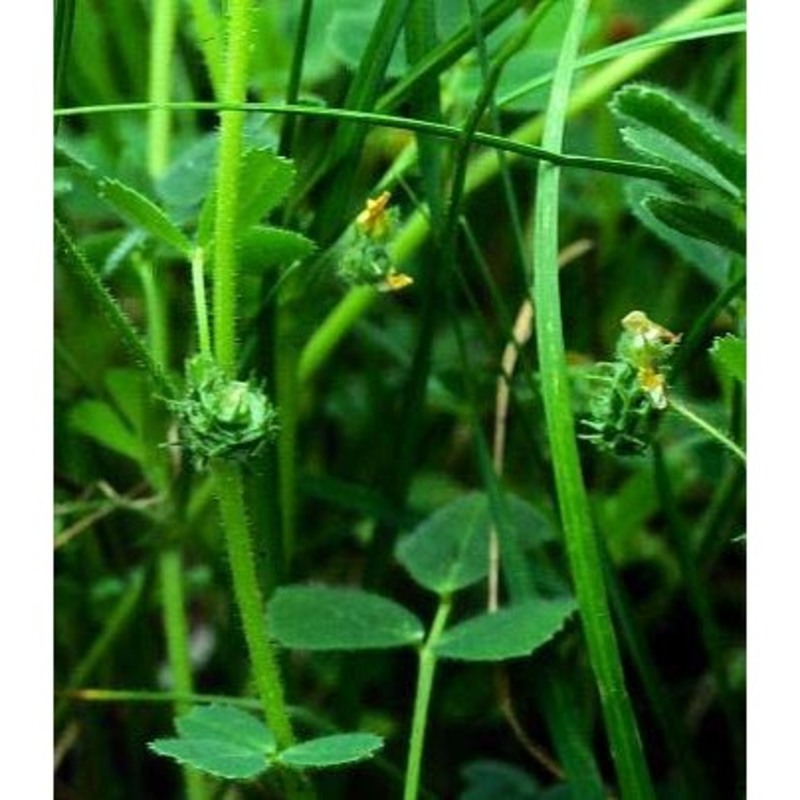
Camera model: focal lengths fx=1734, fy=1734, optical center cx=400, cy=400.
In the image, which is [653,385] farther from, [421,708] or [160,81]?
[160,81]

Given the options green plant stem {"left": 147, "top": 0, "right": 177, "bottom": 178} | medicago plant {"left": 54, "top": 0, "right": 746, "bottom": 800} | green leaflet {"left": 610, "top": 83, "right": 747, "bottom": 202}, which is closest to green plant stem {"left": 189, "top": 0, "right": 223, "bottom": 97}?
medicago plant {"left": 54, "top": 0, "right": 746, "bottom": 800}

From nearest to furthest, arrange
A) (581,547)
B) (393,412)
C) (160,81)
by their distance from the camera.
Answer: (581,547)
(160,81)
(393,412)

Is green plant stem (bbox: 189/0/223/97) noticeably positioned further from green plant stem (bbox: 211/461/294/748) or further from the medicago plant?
green plant stem (bbox: 211/461/294/748)

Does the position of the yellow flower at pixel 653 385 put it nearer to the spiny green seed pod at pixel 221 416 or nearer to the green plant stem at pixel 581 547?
the green plant stem at pixel 581 547

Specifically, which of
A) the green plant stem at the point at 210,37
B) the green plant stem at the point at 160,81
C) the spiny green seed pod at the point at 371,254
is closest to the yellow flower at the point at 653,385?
the spiny green seed pod at the point at 371,254

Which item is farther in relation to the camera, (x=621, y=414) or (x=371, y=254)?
(x=371, y=254)

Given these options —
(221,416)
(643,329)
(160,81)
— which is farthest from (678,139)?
(160,81)
